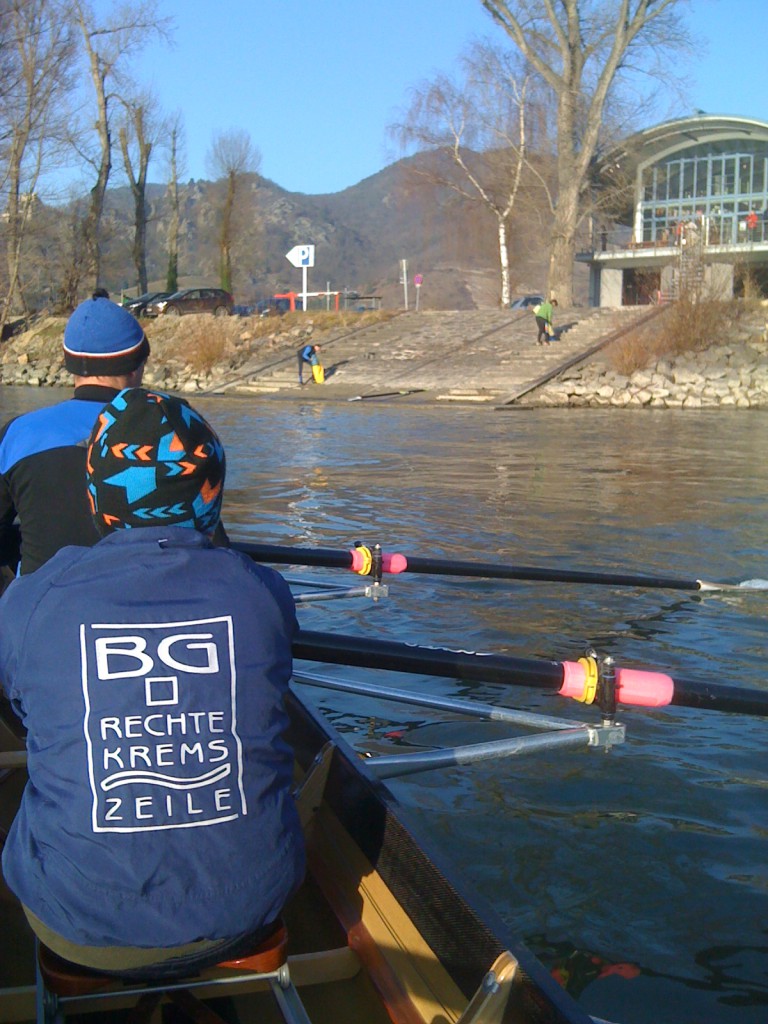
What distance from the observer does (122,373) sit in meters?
3.54

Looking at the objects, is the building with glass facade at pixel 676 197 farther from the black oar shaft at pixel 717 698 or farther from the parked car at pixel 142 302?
the black oar shaft at pixel 717 698

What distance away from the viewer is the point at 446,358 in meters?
32.8

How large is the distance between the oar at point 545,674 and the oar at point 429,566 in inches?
69.4

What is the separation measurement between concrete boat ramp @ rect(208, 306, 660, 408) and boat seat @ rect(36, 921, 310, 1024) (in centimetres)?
2431

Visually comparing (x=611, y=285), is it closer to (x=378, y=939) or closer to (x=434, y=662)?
(x=434, y=662)

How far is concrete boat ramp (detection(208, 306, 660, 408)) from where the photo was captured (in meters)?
29.3

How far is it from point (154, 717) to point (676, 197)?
5188 cm

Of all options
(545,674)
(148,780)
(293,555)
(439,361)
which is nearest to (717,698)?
(545,674)

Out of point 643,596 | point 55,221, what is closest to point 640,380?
point 643,596

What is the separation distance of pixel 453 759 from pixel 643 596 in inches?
196

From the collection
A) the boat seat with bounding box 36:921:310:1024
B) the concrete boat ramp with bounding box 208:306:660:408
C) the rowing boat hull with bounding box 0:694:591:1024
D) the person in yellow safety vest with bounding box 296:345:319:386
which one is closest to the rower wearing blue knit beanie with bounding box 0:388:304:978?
the boat seat with bounding box 36:921:310:1024

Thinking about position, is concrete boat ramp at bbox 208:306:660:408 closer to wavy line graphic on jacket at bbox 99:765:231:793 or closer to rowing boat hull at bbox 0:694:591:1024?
rowing boat hull at bbox 0:694:591:1024

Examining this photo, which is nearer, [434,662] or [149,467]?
[149,467]

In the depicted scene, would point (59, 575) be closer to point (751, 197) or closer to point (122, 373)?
point (122, 373)
